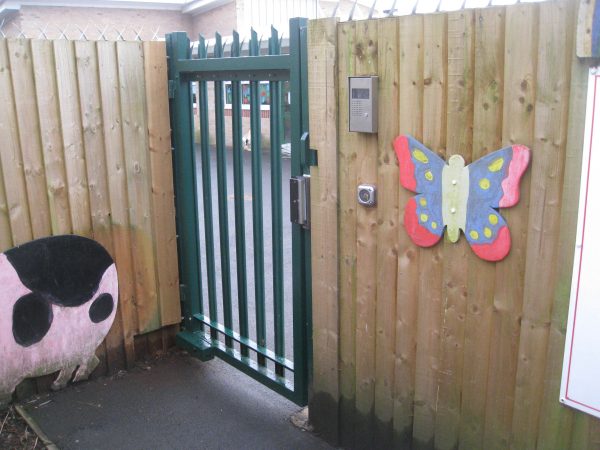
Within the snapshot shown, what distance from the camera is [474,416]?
2.70m

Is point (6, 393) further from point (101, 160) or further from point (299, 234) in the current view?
point (299, 234)

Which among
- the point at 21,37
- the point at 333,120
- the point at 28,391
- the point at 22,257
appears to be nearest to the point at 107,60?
the point at 21,37

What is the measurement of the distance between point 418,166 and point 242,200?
1.55 m

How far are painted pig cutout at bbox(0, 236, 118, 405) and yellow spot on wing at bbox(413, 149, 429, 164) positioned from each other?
2310 millimetres

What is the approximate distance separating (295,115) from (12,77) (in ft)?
5.44

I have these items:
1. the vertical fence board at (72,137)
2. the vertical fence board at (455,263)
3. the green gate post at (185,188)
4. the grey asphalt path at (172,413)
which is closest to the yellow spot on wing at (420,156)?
the vertical fence board at (455,263)

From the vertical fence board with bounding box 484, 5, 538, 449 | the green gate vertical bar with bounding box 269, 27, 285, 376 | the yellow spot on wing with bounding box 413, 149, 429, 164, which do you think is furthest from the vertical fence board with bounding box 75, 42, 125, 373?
the vertical fence board with bounding box 484, 5, 538, 449

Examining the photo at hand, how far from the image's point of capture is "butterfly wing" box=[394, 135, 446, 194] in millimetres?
2584

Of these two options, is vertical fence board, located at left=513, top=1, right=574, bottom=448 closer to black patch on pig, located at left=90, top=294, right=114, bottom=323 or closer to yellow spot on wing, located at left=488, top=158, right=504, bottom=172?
yellow spot on wing, located at left=488, top=158, right=504, bottom=172

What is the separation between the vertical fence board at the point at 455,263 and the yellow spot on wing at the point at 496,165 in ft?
0.38

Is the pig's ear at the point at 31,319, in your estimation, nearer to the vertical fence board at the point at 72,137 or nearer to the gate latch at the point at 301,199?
the vertical fence board at the point at 72,137

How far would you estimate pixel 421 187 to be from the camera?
8.68 ft

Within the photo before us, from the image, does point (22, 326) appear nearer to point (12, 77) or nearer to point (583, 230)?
point (12, 77)

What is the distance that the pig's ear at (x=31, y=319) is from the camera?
12.4 ft
